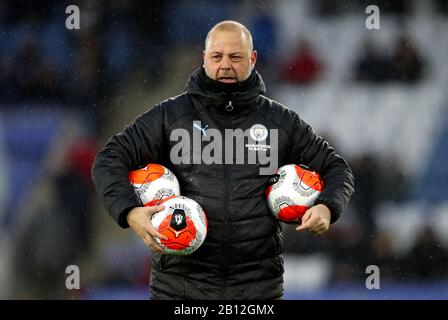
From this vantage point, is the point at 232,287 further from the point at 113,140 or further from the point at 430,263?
the point at 430,263

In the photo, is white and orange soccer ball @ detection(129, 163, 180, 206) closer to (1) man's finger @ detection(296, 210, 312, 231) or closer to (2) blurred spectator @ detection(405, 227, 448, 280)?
(1) man's finger @ detection(296, 210, 312, 231)

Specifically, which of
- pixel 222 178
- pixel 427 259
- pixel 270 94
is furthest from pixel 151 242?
pixel 427 259

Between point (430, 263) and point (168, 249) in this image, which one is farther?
point (430, 263)

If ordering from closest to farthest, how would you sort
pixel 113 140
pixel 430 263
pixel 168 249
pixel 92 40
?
pixel 168 249, pixel 113 140, pixel 430 263, pixel 92 40

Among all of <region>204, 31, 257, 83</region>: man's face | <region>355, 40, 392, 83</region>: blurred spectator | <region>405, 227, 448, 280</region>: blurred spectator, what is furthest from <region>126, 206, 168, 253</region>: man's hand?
<region>355, 40, 392, 83</region>: blurred spectator

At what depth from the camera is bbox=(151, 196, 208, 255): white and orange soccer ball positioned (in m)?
3.24

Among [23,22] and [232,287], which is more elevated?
[23,22]

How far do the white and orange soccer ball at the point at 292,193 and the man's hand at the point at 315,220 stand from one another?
0.40 feet

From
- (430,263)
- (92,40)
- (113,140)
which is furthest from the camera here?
(92,40)

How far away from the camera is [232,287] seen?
345 cm

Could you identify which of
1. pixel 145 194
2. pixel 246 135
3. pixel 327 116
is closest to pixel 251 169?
pixel 246 135

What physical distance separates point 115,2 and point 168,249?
13.3 ft

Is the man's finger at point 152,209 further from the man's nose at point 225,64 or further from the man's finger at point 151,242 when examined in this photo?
the man's nose at point 225,64

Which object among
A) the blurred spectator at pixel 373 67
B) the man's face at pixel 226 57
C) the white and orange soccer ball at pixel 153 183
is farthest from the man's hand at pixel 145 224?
the blurred spectator at pixel 373 67
